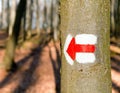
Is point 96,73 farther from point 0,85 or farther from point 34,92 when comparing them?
point 0,85

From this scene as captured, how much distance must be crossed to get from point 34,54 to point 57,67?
2439 millimetres

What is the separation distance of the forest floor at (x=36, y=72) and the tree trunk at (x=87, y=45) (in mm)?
6603

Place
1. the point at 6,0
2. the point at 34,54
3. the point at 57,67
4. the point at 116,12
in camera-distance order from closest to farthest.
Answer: the point at 57,67 → the point at 34,54 → the point at 116,12 → the point at 6,0

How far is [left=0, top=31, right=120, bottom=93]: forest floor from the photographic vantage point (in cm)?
1004

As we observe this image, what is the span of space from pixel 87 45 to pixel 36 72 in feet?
28.4

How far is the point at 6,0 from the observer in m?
24.8

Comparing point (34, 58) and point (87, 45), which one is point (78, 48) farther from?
point (34, 58)

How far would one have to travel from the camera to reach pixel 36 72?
1170 centimetres

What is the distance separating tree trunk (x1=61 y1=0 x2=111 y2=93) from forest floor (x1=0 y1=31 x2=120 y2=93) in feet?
21.7

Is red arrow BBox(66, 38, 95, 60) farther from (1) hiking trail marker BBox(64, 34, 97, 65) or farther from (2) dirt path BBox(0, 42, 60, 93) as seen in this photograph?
(2) dirt path BBox(0, 42, 60, 93)

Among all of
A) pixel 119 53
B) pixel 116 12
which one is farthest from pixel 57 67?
pixel 116 12

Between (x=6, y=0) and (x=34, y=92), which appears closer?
(x=34, y=92)

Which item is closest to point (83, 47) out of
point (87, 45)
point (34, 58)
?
point (87, 45)

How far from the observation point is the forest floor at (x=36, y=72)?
10039mm
